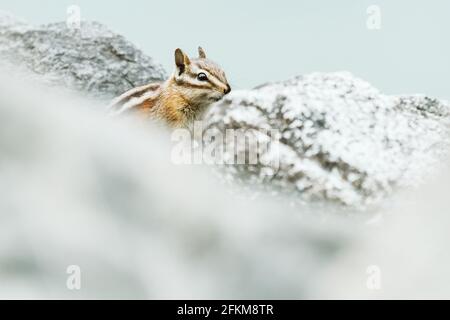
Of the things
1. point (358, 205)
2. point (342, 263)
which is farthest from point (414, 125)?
point (342, 263)

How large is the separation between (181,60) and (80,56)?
1.31 metres

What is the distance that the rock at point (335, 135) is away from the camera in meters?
4.92

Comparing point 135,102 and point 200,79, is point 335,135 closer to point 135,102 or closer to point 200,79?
point 200,79

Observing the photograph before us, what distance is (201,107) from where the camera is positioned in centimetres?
590

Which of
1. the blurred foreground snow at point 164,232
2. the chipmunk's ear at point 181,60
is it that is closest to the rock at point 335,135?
the blurred foreground snow at point 164,232

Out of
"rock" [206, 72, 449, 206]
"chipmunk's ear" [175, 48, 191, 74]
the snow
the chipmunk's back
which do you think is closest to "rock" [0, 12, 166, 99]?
the chipmunk's back

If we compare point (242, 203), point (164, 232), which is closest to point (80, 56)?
point (242, 203)

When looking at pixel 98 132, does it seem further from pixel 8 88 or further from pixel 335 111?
pixel 335 111

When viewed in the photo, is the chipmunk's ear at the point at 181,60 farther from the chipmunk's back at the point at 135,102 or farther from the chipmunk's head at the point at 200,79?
the chipmunk's back at the point at 135,102

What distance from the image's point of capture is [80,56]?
6789 millimetres

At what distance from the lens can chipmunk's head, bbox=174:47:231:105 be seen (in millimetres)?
5648

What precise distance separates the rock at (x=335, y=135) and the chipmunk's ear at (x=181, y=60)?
26.4 inches

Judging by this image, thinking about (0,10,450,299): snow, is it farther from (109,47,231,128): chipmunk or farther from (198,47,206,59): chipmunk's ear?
(198,47,206,59): chipmunk's ear

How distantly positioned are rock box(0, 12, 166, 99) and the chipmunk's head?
987 mm
